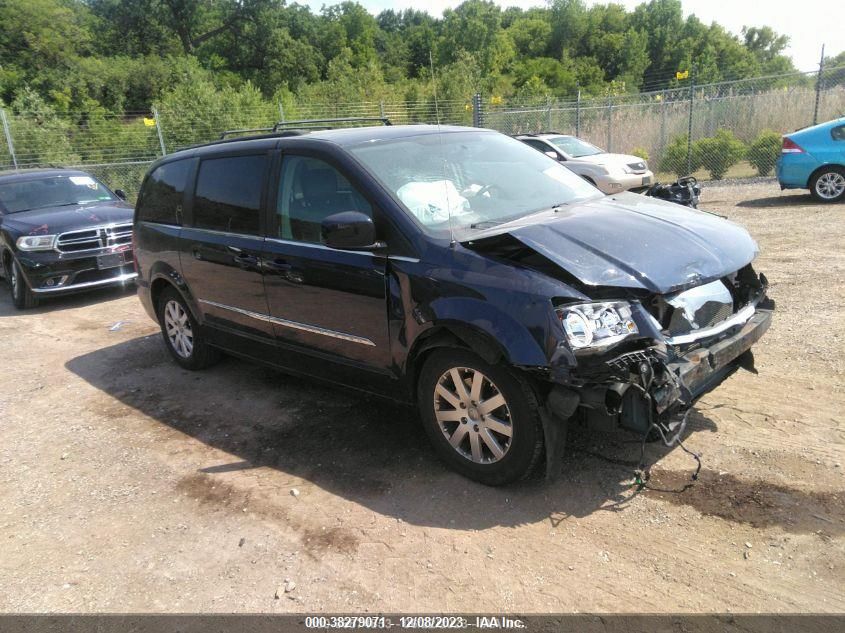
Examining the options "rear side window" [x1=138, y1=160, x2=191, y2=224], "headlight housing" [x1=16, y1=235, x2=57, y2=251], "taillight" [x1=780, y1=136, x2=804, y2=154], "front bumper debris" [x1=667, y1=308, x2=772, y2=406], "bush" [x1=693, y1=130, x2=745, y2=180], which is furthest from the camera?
"bush" [x1=693, y1=130, x2=745, y2=180]

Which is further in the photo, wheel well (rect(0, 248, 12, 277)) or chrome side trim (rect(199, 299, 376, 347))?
wheel well (rect(0, 248, 12, 277))

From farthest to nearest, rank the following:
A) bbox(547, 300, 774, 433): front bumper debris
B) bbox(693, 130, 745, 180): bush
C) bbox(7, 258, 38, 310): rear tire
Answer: bbox(693, 130, 745, 180): bush → bbox(7, 258, 38, 310): rear tire → bbox(547, 300, 774, 433): front bumper debris

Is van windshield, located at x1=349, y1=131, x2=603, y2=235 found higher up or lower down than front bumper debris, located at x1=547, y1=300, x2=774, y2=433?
higher up

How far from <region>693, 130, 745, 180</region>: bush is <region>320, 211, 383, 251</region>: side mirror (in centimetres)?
1592

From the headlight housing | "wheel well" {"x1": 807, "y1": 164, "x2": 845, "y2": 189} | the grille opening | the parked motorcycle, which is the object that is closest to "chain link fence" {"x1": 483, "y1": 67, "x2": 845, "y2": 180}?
"wheel well" {"x1": 807, "y1": 164, "x2": 845, "y2": 189}

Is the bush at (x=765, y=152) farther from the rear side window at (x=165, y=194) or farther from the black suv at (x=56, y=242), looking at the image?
the rear side window at (x=165, y=194)

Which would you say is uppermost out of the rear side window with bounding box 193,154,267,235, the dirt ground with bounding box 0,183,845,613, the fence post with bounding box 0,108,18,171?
the fence post with bounding box 0,108,18,171

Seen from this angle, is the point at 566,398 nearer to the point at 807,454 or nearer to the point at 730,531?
the point at 730,531

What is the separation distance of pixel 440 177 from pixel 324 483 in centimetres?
200

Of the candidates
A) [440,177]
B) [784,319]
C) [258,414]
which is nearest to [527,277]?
[440,177]

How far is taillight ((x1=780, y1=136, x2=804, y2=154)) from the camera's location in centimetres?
1142

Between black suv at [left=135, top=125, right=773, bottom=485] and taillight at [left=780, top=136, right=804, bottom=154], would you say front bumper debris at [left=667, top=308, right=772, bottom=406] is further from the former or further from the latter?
taillight at [left=780, top=136, right=804, bottom=154]

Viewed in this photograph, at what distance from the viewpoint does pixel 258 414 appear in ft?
15.9

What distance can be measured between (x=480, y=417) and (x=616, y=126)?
18.8 metres
